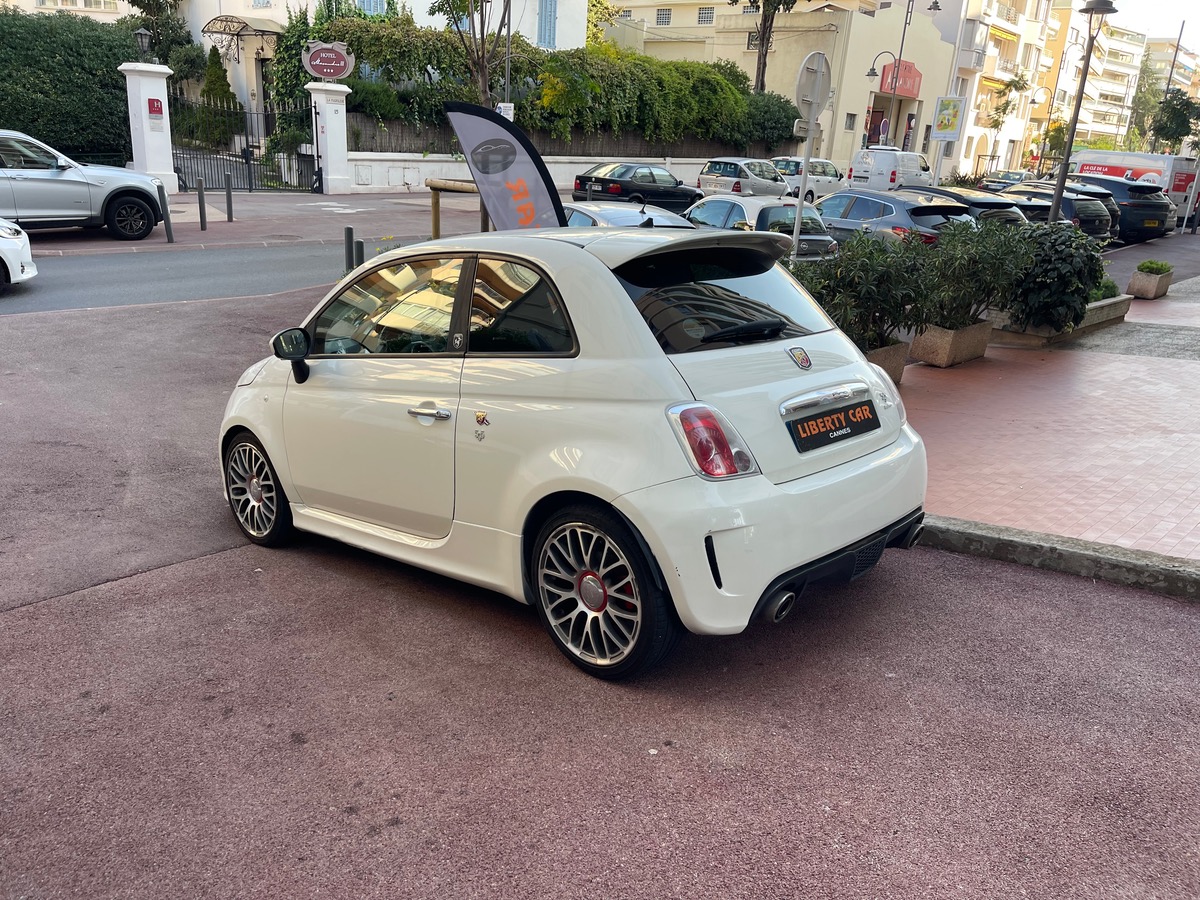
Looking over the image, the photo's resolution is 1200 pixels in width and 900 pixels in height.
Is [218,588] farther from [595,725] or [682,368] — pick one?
[682,368]

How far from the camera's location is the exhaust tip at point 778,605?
12.1ft

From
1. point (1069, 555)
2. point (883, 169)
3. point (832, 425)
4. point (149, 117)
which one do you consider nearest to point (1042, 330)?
point (1069, 555)

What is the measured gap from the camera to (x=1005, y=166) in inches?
3219

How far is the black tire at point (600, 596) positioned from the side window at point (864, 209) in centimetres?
1363

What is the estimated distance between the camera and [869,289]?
863 cm

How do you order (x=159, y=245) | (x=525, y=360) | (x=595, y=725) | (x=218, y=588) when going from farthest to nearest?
(x=159, y=245), (x=218, y=588), (x=525, y=360), (x=595, y=725)

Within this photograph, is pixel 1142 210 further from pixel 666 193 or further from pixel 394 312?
pixel 394 312

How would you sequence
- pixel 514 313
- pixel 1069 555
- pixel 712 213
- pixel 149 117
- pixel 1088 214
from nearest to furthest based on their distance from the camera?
pixel 514 313 → pixel 1069 555 → pixel 712 213 → pixel 1088 214 → pixel 149 117

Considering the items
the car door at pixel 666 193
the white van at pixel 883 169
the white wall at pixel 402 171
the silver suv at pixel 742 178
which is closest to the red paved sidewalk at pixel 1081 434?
the car door at pixel 666 193

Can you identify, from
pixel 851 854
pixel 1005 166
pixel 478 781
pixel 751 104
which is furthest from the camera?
pixel 1005 166

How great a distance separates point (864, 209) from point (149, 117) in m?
17.3

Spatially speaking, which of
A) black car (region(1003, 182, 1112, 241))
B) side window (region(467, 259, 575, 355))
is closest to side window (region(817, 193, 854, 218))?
black car (region(1003, 182, 1112, 241))

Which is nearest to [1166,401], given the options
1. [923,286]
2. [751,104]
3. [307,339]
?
[923,286]

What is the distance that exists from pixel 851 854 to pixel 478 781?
122cm
